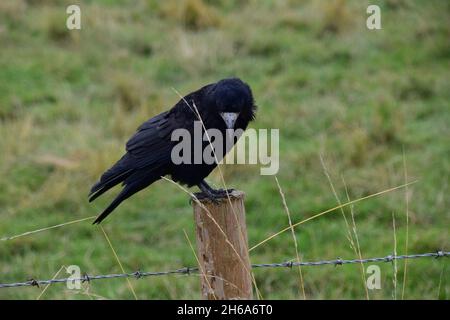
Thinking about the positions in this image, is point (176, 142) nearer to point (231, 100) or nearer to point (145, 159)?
point (145, 159)

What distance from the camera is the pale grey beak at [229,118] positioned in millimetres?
4688

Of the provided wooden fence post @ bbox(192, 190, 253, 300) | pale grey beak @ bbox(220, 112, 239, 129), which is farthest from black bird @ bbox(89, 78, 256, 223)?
wooden fence post @ bbox(192, 190, 253, 300)

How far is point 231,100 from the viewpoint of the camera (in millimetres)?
4734

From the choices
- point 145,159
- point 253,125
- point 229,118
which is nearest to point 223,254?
point 229,118

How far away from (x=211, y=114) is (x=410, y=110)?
4147mm

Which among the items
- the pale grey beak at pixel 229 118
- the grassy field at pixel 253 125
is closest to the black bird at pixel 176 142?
the pale grey beak at pixel 229 118

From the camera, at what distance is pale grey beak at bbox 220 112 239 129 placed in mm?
4688

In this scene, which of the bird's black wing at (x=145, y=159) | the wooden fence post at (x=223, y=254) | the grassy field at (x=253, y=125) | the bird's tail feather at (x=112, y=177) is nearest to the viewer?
the wooden fence post at (x=223, y=254)

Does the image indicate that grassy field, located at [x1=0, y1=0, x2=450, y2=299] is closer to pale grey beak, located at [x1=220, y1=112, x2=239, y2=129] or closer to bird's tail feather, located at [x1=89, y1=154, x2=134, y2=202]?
bird's tail feather, located at [x1=89, y1=154, x2=134, y2=202]

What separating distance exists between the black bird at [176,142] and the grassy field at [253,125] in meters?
0.77

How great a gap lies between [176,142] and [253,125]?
11.2ft

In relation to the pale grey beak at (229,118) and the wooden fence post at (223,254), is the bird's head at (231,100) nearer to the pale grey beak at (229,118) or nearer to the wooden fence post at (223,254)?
the pale grey beak at (229,118)

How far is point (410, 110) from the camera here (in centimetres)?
857

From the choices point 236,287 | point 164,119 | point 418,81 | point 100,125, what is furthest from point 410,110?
point 236,287
